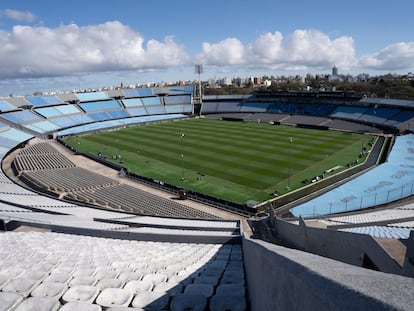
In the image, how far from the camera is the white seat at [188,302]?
4961 mm

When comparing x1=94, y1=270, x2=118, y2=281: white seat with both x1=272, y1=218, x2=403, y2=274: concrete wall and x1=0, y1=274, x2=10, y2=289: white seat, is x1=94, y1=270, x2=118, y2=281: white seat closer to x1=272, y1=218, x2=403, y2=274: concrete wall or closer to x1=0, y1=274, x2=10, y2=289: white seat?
x1=0, y1=274, x2=10, y2=289: white seat

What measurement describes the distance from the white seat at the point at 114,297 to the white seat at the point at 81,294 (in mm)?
129

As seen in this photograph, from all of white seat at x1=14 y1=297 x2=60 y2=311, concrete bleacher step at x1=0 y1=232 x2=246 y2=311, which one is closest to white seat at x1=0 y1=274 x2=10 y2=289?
concrete bleacher step at x1=0 y1=232 x2=246 y2=311

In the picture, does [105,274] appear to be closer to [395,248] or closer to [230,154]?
[395,248]

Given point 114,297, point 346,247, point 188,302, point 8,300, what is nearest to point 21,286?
point 8,300

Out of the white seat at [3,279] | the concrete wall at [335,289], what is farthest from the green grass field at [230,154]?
the concrete wall at [335,289]

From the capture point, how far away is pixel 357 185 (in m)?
35.8

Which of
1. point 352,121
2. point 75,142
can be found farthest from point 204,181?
point 352,121

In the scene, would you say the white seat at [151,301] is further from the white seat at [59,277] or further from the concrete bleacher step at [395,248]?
the concrete bleacher step at [395,248]

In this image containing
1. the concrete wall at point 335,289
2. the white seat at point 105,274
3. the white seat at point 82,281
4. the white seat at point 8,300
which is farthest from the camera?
the white seat at point 105,274

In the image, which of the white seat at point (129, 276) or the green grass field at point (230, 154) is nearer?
the white seat at point (129, 276)

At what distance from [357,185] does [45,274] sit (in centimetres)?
3571

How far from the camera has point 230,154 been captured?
52.3 m

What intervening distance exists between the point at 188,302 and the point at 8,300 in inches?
110
